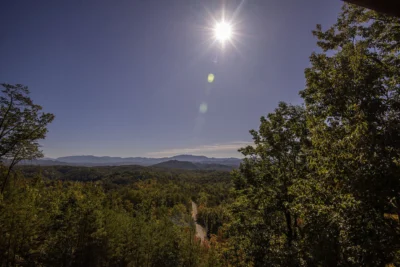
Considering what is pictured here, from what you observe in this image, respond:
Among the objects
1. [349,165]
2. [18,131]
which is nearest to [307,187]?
[349,165]

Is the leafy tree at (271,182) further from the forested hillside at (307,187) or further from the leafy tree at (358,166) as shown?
the leafy tree at (358,166)

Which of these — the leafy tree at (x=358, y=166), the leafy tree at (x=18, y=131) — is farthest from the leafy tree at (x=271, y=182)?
the leafy tree at (x=18, y=131)

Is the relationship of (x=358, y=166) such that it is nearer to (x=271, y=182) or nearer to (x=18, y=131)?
(x=271, y=182)

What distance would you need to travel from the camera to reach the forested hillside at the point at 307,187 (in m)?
5.25

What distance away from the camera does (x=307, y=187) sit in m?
7.24

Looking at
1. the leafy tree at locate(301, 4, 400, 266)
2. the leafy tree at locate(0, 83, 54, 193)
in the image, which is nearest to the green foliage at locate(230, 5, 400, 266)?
the leafy tree at locate(301, 4, 400, 266)

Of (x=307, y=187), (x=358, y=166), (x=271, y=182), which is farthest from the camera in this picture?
(x=271, y=182)

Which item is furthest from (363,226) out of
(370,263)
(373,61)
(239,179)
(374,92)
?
(239,179)

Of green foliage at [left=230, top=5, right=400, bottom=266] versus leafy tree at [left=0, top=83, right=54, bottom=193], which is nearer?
green foliage at [left=230, top=5, right=400, bottom=266]

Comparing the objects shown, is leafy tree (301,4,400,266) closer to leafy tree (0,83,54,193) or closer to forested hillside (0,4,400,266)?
forested hillside (0,4,400,266)

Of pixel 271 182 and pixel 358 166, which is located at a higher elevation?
pixel 358 166

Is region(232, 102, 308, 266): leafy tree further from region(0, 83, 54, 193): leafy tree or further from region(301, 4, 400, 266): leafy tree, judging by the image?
region(0, 83, 54, 193): leafy tree

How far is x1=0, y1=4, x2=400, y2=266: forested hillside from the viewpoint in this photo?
5.25 metres

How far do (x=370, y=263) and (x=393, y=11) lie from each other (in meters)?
6.39
